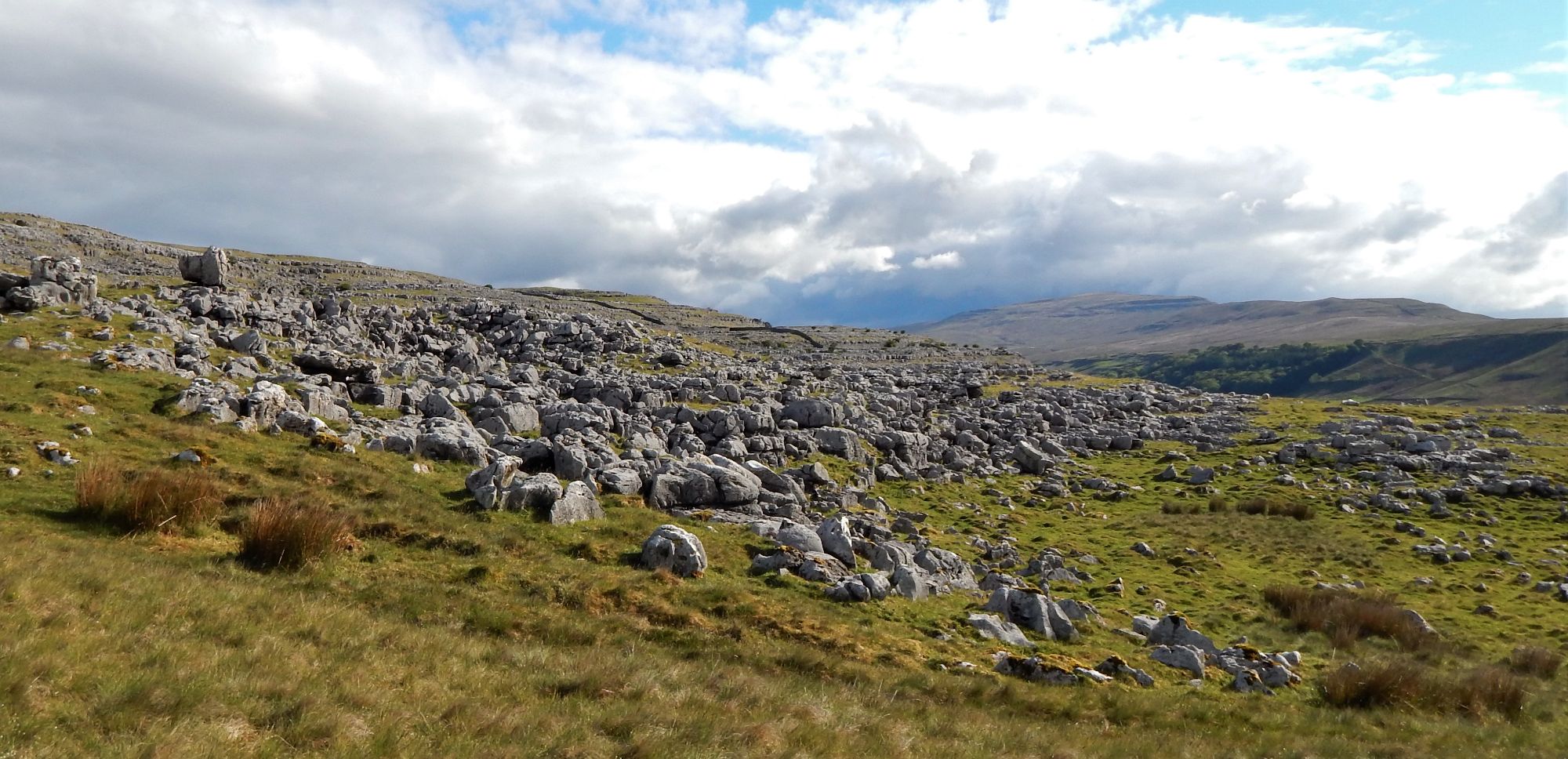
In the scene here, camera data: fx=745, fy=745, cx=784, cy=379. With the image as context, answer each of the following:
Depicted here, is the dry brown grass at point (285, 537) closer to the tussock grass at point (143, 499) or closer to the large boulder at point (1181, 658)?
the tussock grass at point (143, 499)

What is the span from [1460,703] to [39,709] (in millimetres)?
32574

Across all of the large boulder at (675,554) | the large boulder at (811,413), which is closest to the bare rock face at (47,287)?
the large boulder at (675,554)

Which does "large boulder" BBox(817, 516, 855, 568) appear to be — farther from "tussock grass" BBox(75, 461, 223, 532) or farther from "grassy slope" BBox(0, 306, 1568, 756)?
"tussock grass" BBox(75, 461, 223, 532)

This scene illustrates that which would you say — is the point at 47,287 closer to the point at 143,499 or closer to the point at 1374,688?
the point at 143,499

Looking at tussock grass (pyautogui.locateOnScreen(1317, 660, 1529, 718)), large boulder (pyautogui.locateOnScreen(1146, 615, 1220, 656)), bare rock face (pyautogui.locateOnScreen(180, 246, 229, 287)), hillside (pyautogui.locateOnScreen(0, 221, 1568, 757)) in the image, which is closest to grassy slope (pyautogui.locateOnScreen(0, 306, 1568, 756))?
hillside (pyautogui.locateOnScreen(0, 221, 1568, 757))

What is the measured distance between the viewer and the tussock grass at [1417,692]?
72.4ft

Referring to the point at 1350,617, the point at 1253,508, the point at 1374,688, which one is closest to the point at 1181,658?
the point at 1374,688

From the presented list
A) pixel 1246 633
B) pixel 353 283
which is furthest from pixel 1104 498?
pixel 353 283

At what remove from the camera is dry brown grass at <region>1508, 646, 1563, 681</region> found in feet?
90.2

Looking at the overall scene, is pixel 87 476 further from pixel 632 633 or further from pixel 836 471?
pixel 836 471

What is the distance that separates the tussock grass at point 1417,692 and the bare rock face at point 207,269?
8848 cm

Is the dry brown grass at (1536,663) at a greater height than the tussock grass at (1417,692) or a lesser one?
lesser

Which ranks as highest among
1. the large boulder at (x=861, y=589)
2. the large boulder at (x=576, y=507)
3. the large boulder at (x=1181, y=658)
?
the large boulder at (x=576, y=507)

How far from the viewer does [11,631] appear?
10500 millimetres
